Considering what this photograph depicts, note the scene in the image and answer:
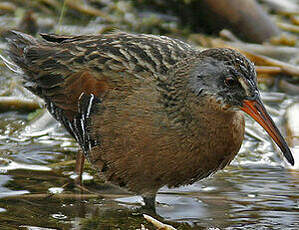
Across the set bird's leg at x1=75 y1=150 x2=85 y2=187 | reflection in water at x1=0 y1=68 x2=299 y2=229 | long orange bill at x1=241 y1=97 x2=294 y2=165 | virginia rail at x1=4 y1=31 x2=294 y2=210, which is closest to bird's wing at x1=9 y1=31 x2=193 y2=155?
virginia rail at x1=4 y1=31 x2=294 y2=210

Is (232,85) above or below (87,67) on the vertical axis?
above

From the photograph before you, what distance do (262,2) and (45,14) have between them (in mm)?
2899

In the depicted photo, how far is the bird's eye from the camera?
432 centimetres

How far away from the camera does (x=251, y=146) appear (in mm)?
6301

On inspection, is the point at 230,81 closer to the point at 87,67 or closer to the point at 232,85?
the point at 232,85

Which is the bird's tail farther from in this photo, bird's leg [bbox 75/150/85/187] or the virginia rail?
bird's leg [bbox 75/150/85/187]

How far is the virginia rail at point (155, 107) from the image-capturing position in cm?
439

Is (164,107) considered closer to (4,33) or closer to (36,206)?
(36,206)

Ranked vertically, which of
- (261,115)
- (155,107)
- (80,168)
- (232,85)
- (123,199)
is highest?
(232,85)

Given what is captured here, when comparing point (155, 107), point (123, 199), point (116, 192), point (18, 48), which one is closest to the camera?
point (155, 107)

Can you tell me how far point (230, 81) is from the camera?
4.33 metres

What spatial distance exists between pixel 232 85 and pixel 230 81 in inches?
1.2

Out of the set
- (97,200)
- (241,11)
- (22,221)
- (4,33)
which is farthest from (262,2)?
(22,221)

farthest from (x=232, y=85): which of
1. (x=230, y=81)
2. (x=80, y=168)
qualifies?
(x=80, y=168)
